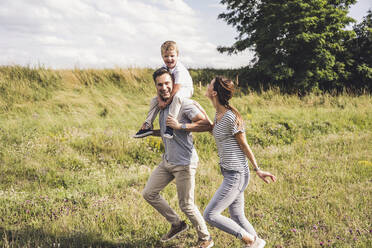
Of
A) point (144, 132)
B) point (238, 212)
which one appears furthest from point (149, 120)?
point (238, 212)

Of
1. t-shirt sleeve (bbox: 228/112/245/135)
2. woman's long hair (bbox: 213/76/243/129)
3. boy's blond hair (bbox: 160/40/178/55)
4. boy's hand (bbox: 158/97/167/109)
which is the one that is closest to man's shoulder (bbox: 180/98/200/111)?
boy's hand (bbox: 158/97/167/109)

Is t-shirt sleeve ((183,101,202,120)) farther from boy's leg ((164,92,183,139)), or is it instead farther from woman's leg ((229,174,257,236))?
woman's leg ((229,174,257,236))

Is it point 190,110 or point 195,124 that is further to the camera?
point 190,110

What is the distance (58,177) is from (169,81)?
4.55 metres

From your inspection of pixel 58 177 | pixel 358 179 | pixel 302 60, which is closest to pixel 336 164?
pixel 358 179

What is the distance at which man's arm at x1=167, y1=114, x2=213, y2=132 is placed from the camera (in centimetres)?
332

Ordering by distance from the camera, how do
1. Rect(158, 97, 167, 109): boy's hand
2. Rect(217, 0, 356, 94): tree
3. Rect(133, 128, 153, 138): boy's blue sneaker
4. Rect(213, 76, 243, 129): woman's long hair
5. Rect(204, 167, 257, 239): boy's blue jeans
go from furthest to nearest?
Rect(217, 0, 356, 94): tree
Rect(133, 128, 153, 138): boy's blue sneaker
Rect(158, 97, 167, 109): boy's hand
Rect(213, 76, 243, 129): woman's long hair
Rect(204, 167, 257, 239): boy's blue jeans

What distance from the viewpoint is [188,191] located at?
3465 millimetres

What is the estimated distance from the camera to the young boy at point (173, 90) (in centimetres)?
352

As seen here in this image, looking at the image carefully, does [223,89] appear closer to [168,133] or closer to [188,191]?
[168,133]

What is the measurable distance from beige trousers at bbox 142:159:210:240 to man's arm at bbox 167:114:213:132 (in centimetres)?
45

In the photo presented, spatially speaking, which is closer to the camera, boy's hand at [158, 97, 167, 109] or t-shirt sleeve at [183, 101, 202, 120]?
t-shirt sleeve at [183, 101, 202, 120]

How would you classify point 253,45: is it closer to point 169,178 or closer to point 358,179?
point 358,179

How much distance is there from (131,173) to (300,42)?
52.8 ft
